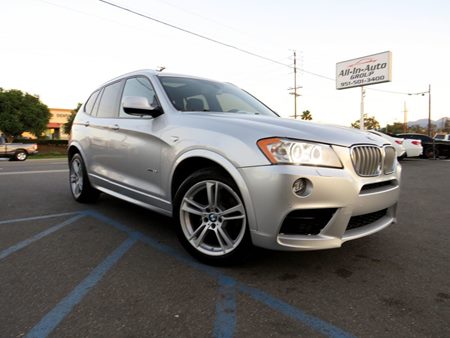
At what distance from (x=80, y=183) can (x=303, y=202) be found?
3.91 m

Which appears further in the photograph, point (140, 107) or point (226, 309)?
point (140, 107)

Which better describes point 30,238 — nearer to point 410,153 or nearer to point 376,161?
point 376,161

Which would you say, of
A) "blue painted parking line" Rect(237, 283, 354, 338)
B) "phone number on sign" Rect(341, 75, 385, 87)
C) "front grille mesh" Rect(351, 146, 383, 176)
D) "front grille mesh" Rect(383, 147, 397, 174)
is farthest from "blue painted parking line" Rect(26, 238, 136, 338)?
"phone number on sign" Rect(341, 75, 385, 87)

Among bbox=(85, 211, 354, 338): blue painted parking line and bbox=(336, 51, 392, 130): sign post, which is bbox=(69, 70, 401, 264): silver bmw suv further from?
bbox=(336, 51, 392, 130): sign post

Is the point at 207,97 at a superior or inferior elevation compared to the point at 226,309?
superior

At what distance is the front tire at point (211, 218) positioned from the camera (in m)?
2.73

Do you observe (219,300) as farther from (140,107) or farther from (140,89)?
(140,89)

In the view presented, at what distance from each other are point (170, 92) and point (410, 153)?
1656 cm

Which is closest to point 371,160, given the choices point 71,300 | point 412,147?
point 71,300

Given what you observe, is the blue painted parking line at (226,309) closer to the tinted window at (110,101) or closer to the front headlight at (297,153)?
the front headlight at (297,153)

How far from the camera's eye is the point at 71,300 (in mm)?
2314

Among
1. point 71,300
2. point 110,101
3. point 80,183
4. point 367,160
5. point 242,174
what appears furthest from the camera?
point 80,183

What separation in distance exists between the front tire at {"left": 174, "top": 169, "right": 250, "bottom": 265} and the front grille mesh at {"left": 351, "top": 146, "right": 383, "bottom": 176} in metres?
0.93

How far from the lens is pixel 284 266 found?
2.91 meters
